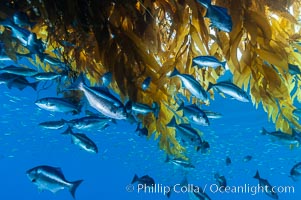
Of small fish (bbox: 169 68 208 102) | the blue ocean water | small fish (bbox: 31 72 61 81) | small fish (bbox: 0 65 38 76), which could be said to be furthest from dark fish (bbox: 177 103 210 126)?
the blue ocean water

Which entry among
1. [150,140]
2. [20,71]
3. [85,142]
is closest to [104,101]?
[20,71]

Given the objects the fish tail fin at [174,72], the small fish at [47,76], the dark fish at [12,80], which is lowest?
the fish tail fin at [174,72]

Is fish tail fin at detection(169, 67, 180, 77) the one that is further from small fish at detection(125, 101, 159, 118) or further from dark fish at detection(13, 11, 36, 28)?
dark fish at detection(13, 11, 36, 28)

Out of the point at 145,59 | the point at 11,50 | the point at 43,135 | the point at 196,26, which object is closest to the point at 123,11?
the point at 145,59

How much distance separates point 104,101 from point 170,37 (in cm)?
104

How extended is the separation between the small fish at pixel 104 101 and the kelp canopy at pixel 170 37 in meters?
0.44

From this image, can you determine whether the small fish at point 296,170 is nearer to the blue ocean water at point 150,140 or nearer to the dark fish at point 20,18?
the dark fish at point 20,18

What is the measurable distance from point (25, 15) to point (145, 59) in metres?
1.32

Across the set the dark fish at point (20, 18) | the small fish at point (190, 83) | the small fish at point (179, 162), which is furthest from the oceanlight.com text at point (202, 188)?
the dark fish at point (20, 18)

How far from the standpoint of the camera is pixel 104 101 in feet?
10.6

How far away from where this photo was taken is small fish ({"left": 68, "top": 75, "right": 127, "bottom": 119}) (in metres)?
3.20

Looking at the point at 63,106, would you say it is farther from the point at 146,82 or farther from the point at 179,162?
the point at 179,162

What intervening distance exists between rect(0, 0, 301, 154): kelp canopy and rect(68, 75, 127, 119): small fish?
44 cm

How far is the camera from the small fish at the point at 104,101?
3.20 metres
